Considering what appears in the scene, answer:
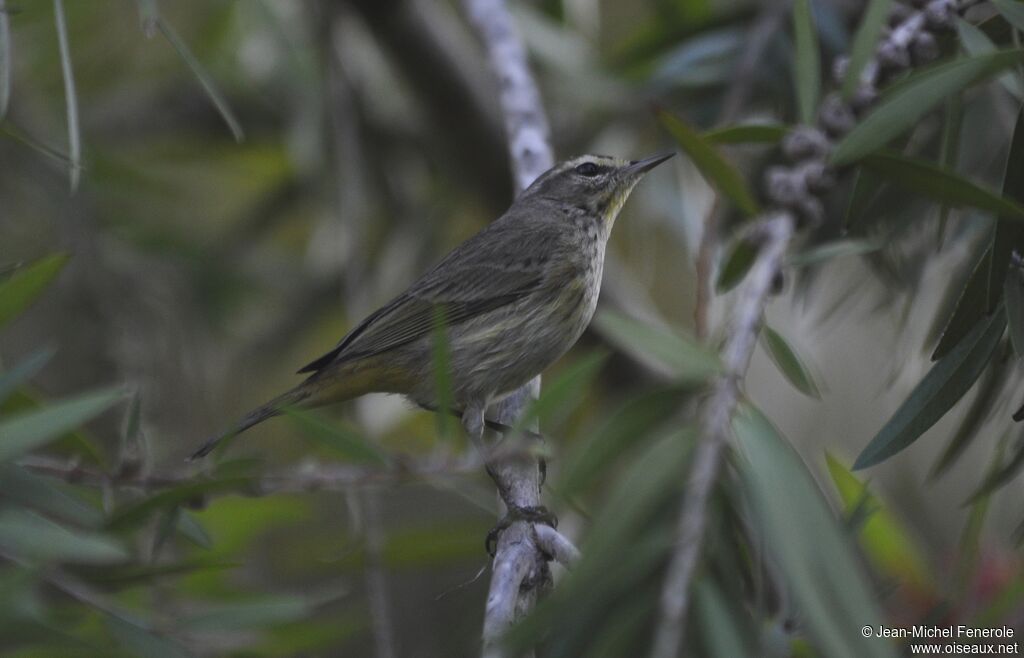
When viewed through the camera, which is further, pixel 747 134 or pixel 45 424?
pixel 747 134

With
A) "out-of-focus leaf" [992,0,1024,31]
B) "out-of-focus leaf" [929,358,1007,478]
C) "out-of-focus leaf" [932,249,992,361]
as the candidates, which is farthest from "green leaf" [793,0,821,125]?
"out-of-focus leaf" [929,358,1007,478]

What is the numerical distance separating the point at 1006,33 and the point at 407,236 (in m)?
3.46

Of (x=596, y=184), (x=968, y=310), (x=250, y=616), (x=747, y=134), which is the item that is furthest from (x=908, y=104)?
(x=596, y=184)

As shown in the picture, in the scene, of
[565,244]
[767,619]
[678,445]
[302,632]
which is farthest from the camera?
[565,244]

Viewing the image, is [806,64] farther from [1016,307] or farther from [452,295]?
[452,295]

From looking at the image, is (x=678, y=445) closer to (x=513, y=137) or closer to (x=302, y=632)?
(x=302, y=632)

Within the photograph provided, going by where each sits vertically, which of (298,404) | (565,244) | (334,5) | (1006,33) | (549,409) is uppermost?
(334,5)

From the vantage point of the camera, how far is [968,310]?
7.10 feet

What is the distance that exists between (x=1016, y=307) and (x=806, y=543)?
89cm

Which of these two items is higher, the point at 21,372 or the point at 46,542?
the point at 21,372

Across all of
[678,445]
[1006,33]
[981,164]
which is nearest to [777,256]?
[678,445]

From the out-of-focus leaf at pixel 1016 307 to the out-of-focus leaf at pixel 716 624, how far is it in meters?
0.85

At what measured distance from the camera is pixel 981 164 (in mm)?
3619

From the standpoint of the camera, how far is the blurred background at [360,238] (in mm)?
3508
